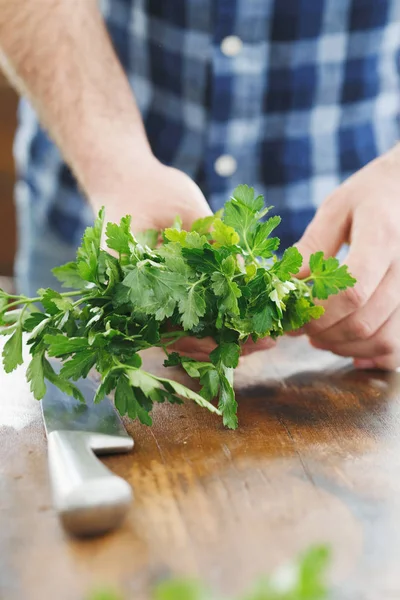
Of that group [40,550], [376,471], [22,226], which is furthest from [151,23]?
[40,550]

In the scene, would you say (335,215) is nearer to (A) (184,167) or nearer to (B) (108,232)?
(B) (108,232)

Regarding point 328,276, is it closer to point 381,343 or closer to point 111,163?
point 381,343

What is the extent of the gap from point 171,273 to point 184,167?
1007 mm

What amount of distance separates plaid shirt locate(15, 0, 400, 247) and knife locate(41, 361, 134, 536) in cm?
98

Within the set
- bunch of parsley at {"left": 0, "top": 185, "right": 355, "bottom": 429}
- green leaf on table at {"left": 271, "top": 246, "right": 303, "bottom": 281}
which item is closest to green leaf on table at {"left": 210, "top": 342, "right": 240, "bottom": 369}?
bunch of parsley at {"left": 0, "top": 185, "right": 355, "bottom": 429}

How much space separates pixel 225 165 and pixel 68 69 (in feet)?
1.53

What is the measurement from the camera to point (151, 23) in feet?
6.32

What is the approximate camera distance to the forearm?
1695 millimetres

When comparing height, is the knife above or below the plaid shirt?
below

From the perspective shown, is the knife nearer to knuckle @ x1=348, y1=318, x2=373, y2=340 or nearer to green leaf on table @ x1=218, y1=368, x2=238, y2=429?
green leaf on table @ x1=218, y1=368, x2=238, y2=429

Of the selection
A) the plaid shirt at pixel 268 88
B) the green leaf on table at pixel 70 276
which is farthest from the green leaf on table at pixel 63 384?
the plaid shirt at pixel 268 88

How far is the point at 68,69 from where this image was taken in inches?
69.3

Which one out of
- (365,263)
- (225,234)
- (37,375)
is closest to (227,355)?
(225,234)

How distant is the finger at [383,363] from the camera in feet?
4.44
